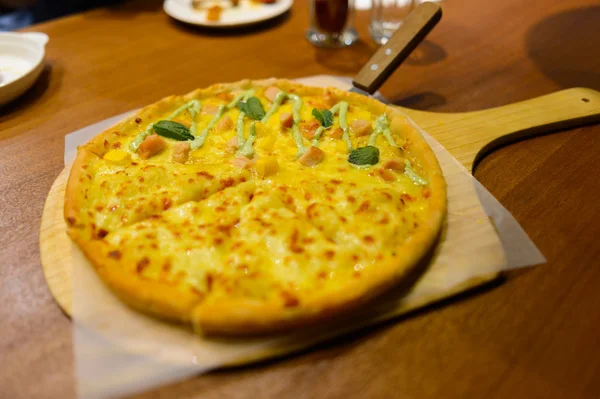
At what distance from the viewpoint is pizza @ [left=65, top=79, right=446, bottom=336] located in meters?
1.22

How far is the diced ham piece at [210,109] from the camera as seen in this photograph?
6.47 feet

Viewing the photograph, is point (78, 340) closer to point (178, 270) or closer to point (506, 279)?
point (178, 270)

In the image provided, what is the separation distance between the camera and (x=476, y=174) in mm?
1754

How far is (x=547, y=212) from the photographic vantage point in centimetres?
157

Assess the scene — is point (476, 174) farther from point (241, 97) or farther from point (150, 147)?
point (150, 147)

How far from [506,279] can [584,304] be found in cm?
20

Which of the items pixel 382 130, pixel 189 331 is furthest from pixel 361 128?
pixel 189 331

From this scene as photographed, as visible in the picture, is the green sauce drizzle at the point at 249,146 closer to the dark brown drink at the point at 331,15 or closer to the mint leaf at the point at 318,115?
the mint leaf at the point at 318,115

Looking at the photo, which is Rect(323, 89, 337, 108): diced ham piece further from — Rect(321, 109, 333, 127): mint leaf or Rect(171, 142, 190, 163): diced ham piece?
Rect(171, 142, 190, 163): diced ham piece

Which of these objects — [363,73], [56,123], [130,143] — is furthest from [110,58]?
[363,73]

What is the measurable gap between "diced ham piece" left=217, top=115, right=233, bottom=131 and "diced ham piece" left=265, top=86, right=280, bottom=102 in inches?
Result: 9.4

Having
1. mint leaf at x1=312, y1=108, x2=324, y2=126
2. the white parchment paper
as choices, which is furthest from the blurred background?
the white parchment paper

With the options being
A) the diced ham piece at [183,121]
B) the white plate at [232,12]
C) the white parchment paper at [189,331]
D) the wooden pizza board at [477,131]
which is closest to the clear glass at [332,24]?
the white plate at [232,12]

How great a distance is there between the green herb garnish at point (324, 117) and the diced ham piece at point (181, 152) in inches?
20.7
